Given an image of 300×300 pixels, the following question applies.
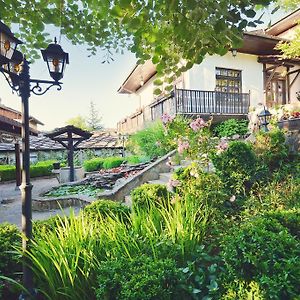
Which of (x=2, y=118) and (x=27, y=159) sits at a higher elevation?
(x=2, y=118)

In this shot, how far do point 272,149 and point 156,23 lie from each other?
11.3 ft

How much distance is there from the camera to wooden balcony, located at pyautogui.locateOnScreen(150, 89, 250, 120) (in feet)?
31.9

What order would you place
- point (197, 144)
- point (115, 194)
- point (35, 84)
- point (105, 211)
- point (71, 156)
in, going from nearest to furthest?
1. point (35, 84)
2. point (105, 211)
3. point (197, 144)
4. point (115, 194)
5. point (71, 156)

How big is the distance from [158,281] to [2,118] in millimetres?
6762

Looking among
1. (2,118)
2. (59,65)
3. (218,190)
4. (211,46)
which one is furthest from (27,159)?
(2,118)

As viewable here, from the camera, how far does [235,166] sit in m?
3.63

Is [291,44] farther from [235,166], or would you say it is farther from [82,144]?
[82,144]

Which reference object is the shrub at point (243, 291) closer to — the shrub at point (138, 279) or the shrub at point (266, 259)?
the shrub at point (266, 259)

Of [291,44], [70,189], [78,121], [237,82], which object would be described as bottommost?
[70,189]

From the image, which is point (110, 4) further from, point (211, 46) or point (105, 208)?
point (105, 208)

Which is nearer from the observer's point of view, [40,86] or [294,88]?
[40,86]

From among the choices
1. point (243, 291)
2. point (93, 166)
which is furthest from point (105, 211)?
point (93, 166)

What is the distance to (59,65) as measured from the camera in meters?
2.41

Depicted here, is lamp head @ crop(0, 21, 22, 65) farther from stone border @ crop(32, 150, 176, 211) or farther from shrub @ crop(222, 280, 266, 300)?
stone border @ crop(32, 150, 176, 211)
